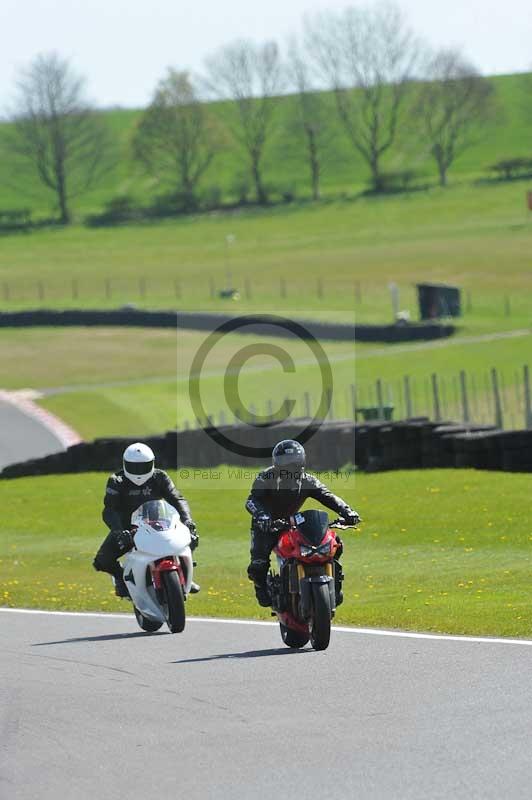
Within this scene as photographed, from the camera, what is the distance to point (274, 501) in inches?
506

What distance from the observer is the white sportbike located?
13.3 metres

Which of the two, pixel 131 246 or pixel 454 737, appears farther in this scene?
pixel 131 246

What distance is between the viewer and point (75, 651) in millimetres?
12703

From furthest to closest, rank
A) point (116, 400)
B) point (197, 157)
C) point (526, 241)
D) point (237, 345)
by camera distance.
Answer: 1. point (197, 157)
2. point (526, 241)
3. point (237, 345)
4. point (116, 400)

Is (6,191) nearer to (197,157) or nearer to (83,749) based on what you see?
(197,157)

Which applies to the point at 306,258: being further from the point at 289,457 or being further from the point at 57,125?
the point at 289,457

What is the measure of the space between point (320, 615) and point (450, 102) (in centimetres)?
13528

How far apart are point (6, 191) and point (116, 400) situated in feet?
357

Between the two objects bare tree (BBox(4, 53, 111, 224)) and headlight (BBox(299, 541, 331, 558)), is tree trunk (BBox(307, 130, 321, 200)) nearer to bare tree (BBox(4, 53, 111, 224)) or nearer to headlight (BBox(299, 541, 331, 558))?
bare tree (BBox(4, 53, 111, 224))

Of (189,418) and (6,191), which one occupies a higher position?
(6,191)

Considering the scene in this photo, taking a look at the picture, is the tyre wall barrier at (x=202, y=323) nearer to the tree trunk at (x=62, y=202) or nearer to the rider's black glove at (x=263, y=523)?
the rider's black glove at (x=263, y=523)

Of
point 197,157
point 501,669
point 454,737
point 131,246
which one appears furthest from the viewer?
point 197,157

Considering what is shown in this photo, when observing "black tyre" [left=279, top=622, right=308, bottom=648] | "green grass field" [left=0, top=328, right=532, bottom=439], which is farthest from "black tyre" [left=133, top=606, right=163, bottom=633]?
"green grass field" [left=0, top=328, right=532, bottom=439]

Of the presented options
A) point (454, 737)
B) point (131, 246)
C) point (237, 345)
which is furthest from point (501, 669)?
point (131, 246)
